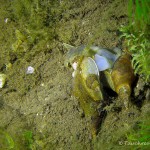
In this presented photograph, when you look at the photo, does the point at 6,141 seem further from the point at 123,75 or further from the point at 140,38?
the point at 140,38

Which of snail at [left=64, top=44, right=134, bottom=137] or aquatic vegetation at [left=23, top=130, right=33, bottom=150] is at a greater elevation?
snail at [left=64, top=44, right=134, bottom=137]

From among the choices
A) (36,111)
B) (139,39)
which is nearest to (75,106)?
(36,111)

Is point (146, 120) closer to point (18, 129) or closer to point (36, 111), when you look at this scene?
point (36, 111)

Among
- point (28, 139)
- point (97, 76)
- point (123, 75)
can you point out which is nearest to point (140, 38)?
point (123, 75)

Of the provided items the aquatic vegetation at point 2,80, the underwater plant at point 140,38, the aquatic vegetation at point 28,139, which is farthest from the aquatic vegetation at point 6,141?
the underwater plant at point 140,38

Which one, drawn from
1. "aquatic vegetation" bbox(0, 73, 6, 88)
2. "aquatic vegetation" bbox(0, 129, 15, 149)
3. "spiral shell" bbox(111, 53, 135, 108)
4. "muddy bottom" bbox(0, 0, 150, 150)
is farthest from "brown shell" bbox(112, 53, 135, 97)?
"aquatic vegetation" bbox(0, 73, 6, 88)

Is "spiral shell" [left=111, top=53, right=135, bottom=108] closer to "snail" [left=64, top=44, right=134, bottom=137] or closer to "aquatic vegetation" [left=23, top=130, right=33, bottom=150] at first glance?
"snail" [left=64, top=44, right=134, bottom=137]

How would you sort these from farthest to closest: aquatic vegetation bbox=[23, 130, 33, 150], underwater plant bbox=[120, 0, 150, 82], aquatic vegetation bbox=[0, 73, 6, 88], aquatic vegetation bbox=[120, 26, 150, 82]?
aquatic vegetation bbox=[0, 73, 6, 88] → aquatic vegetation bbox=[23, 130, 33, 150] → aquatic vegetation bbox=[120, 26, 150, 82] → underwater plant bbox=[120, 0, 150, 82]

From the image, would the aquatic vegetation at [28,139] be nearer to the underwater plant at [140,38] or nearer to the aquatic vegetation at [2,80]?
the aquatic vegetation at [2,80]

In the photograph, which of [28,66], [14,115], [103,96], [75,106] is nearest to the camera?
[103,96]

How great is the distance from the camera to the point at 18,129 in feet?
11.7

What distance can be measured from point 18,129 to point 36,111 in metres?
0.36

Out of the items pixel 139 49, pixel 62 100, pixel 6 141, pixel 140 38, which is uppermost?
pixel 140 38

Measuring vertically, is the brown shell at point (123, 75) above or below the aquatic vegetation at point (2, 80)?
below
